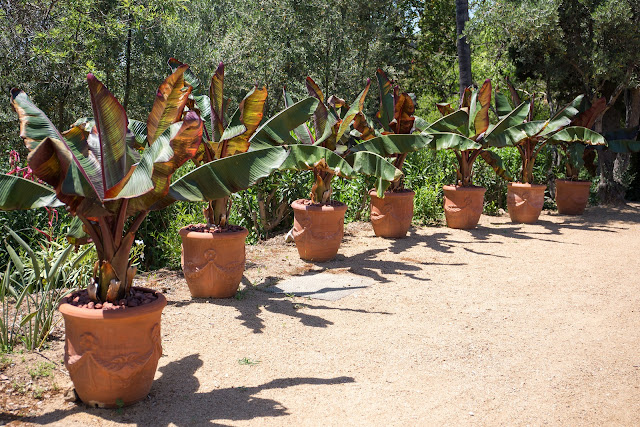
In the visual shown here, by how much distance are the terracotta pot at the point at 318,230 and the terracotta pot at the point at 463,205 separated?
3340mm

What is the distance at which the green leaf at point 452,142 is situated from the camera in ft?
29.9

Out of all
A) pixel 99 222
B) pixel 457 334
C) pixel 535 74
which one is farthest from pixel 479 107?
pixel 99 222

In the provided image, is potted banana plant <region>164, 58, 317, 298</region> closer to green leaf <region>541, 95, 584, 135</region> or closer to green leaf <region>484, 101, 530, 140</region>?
green leaf <region>484, 101, 530, 140</region>

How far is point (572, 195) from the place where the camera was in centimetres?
1249

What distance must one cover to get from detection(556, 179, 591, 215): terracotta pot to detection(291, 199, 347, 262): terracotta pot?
22.5 ft

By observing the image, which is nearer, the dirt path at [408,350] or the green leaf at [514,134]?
the dirt path at [408,350]

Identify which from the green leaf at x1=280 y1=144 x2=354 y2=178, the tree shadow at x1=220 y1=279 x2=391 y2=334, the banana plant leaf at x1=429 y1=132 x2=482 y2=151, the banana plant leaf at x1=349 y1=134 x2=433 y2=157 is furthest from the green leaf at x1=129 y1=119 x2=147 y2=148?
the banana plant leaf at x1=429 y1=132 x2=482 y2=151

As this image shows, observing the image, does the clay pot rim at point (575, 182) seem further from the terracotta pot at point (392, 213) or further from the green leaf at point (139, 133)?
the green leaf at point (139, 133)

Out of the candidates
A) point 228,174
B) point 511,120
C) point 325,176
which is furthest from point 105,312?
point 511,120

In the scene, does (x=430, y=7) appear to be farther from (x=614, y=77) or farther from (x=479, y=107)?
(x=479, y=107)

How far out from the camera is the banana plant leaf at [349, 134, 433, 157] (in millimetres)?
8117

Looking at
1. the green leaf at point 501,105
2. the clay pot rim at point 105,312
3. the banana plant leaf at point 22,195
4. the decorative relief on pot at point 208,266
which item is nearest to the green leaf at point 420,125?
the green leaf at point 501,105

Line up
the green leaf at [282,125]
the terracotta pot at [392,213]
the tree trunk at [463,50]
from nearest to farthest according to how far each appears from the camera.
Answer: the green leaf at [282,125] → the terracotta pot at [392,213] → the tree trunk at [463,50]

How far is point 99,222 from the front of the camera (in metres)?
3.65
